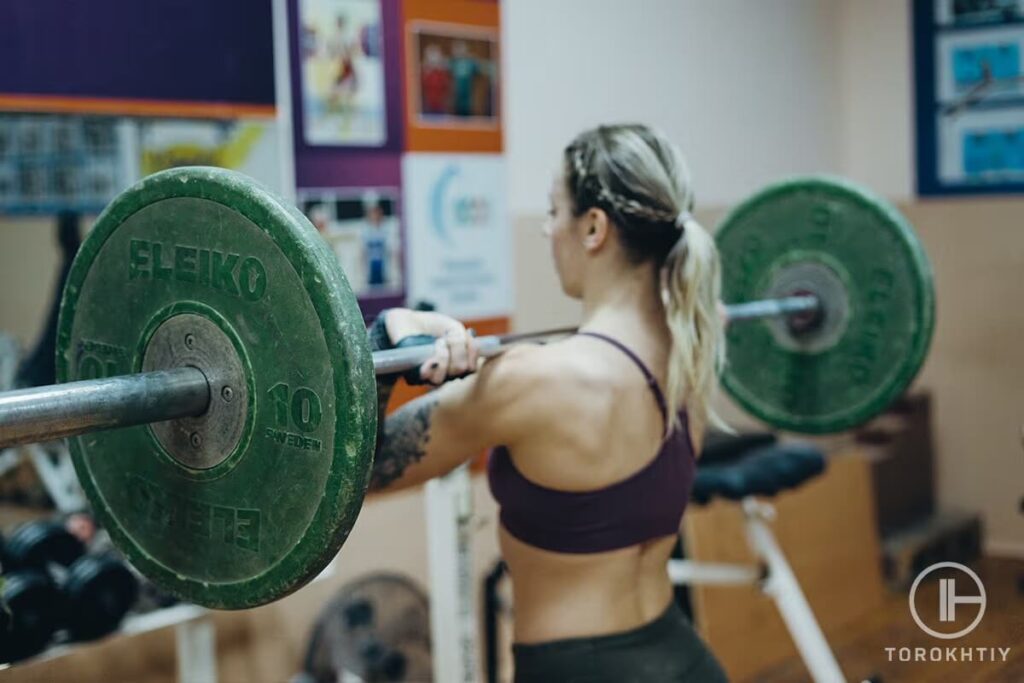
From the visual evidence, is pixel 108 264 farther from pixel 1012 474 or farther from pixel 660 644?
pixel 1012 474

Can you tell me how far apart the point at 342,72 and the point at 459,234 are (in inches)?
23.4

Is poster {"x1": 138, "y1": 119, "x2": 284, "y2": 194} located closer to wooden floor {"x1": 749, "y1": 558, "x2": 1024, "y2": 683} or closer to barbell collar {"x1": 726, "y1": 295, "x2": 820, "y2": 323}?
barbell collar {"x1": 726, "y1": 295, "x2": 820, "y2": 323}

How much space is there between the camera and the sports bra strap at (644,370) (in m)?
1.79

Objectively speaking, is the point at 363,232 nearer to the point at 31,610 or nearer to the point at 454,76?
the point at 454,76

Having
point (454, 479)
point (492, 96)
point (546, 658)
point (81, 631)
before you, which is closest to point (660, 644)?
point (546, 658)

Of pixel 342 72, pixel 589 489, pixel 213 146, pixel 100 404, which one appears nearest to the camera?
pixel 100 404

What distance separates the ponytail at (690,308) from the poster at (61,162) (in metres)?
1.39

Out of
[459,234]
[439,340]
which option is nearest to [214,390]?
[439,340]

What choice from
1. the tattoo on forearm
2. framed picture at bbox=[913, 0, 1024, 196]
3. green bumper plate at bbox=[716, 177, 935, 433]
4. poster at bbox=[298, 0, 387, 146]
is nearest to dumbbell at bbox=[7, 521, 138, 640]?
the tattoo on forearm

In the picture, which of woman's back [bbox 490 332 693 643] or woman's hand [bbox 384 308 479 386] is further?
woman's back [bbox 490 332 693 643]

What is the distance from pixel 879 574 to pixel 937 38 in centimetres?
192

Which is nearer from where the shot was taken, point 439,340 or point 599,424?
point 439,340

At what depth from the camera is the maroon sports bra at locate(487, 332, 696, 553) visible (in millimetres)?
1732

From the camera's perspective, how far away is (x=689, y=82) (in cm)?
441
